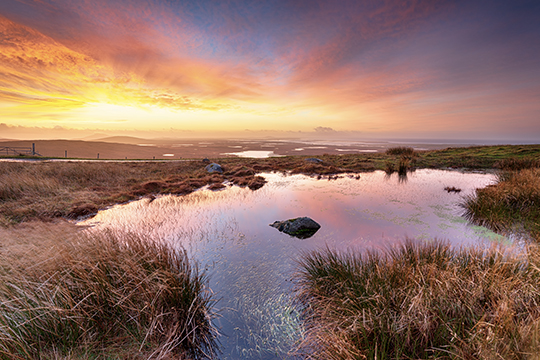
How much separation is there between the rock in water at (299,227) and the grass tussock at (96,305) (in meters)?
5.12

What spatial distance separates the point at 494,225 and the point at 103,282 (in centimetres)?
1483

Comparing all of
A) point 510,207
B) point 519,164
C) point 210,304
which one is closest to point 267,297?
point 210,304

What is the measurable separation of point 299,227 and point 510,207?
10618 millimetres

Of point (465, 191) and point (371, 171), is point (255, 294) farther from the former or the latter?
point (371, 171)

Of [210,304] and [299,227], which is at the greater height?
[299,227]

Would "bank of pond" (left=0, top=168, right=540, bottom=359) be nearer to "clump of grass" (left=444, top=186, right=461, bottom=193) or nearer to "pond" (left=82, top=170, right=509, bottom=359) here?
"pond" (left=82, top=170, right=509, bottom=359)

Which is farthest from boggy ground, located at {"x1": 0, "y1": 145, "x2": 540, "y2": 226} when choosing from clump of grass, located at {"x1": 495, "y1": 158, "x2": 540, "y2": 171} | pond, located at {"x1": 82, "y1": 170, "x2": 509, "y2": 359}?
clump of grass, located at {"x1": 495, "y1": 158, "x2": 540, "y2": 171}

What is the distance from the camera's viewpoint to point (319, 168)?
92.7ft

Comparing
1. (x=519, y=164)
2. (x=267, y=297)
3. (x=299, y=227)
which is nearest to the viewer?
(x=267, y=297)

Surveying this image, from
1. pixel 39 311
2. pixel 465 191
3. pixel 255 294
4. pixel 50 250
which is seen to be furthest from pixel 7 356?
pixel 465 191

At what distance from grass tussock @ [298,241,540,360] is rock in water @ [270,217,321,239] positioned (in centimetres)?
466

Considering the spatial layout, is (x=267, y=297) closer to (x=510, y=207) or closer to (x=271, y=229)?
(x=271, y=229)

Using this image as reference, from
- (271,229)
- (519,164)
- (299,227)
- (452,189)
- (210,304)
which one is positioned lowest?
(210,304)

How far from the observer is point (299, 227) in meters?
10.1
